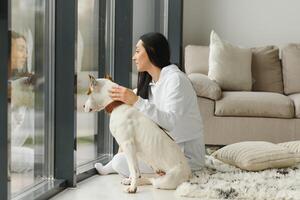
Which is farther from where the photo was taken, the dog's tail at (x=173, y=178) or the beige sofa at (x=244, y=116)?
the beige sofa at (x=244, y=116)

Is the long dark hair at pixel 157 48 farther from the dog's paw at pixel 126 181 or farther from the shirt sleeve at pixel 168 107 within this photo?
the dog's paw at pixel 126 181

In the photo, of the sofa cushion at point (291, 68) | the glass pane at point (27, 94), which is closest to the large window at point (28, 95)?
the glass pane at point (27, 94)

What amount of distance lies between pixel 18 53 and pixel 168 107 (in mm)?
903

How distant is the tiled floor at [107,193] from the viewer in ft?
9.23

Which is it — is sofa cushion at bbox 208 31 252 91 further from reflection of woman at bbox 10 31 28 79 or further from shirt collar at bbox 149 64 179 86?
reflection of woman at bbox 10 31 28 79

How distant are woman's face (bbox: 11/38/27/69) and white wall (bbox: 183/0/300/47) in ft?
11.6

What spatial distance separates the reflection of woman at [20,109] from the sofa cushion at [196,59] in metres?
2.78

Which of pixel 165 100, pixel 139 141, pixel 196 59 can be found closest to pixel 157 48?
pixel 165 100

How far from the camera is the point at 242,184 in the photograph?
2.96 m

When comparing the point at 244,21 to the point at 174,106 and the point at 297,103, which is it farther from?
the point at 174,106

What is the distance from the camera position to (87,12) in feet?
12.5

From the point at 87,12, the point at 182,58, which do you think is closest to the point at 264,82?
the point at 182,58

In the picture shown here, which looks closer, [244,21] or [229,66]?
[229,66]

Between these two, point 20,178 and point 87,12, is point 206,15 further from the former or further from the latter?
point 20,178
